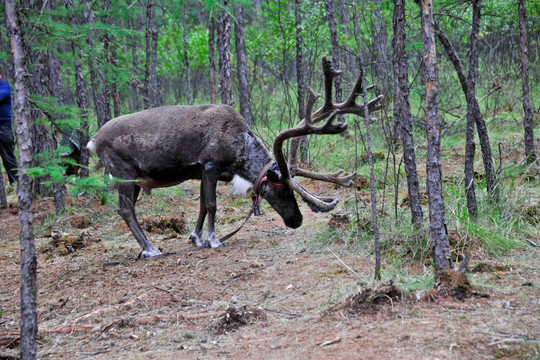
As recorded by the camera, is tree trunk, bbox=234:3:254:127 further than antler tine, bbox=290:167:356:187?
Yes

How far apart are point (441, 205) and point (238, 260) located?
301cm

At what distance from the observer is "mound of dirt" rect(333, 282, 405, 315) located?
13.1ft

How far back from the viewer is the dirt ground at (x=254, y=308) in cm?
340

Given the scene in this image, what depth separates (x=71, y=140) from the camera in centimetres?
1240

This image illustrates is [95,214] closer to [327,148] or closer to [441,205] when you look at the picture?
[327,148]

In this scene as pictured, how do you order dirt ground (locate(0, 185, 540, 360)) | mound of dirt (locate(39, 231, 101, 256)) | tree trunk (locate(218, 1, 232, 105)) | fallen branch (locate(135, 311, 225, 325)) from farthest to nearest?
1. tree trunk (locate(218, 1, 232, 105))
2. mound of dirt (locate(39, 231, 101, 256))
3. fallen branch (locate(135, 311, 225, 325))
4. dirt ground (locate(0, 185, 540, 360))

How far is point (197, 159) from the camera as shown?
299 inches

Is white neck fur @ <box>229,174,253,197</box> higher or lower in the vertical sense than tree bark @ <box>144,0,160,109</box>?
lower

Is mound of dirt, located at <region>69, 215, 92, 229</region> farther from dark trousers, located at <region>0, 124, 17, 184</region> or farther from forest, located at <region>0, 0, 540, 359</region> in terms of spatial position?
dark trousers, located at <region>0, 124, 17, 184</region>

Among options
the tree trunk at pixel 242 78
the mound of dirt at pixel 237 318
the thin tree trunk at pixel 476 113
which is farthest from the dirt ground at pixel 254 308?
the tree trunk at pixel 242 78

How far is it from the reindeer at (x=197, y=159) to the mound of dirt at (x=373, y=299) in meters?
3.20

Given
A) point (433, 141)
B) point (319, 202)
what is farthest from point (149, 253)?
point (433, 141)

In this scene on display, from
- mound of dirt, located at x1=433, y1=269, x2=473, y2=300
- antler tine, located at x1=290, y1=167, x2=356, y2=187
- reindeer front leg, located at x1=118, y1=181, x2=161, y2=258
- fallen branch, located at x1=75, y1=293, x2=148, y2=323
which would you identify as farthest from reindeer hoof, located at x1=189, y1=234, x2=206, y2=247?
mound of dirt, located at x1=433, y1=269, x2=473, y2=300

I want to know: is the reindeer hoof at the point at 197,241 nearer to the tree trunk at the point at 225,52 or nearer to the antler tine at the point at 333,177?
the antler tine at the point at 333,177
